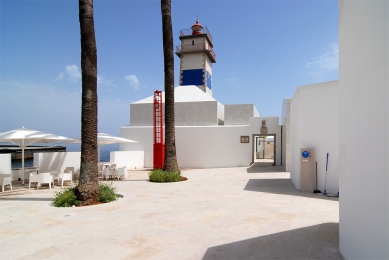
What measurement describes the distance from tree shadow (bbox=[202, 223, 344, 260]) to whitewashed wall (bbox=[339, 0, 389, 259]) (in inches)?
15.3

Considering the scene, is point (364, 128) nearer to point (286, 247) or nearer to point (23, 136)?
point (286, 247)

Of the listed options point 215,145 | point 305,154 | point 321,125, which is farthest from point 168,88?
point 215,145

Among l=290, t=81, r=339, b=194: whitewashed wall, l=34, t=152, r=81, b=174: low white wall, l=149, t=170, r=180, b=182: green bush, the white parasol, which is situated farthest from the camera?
l=34, t=152, r=81, b=174: low white wall

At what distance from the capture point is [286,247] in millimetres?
4895

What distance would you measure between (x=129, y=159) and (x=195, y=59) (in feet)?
48.7

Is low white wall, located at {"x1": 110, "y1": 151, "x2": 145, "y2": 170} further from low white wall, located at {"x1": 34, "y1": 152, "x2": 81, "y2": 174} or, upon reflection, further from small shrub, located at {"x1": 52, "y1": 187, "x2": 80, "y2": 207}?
small shrub, located at {"x1": 52, "y1": 187, "x2": 80, "y2": 207}

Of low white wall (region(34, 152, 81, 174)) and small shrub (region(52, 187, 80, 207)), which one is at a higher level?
low white wall (region(34, 152, 81, 174))

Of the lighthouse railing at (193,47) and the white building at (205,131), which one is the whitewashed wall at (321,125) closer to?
the white building at (205,131)

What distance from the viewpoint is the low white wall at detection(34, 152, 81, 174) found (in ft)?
45.3

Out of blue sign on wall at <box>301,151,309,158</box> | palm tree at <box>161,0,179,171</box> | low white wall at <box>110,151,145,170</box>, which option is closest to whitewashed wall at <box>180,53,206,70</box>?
low white wall at <box>110,151,145,170</box>

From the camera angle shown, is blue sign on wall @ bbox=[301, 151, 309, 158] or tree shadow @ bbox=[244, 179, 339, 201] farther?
blue sign on wall @ bbox=[301, 151, 309, 158]

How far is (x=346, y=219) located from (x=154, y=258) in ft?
9.59

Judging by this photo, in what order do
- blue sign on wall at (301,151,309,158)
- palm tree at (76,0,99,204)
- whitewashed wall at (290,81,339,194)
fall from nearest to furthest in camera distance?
palm tree at (76,0,99,204), whitewashed wall at (290,81,339,194), blue sign on wall at (301,151,309,158)

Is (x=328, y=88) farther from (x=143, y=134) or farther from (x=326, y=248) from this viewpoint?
(x=143, y=134)
